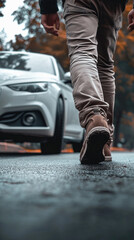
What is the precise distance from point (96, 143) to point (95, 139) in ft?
0.11

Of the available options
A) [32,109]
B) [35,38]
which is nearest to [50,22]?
[32,109]

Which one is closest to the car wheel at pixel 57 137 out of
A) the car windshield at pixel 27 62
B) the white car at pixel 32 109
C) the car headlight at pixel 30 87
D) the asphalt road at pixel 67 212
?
the white car at pixel 32 109

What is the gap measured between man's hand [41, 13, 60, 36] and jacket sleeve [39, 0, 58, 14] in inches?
1.3

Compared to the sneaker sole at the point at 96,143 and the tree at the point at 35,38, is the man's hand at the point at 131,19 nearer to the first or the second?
the sneaker sole at the point at 96,143

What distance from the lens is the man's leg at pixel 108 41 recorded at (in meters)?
2.74

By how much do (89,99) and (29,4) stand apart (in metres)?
7.31

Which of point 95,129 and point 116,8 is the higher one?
point 116,8

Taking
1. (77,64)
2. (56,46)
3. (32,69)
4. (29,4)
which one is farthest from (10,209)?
(56,46)

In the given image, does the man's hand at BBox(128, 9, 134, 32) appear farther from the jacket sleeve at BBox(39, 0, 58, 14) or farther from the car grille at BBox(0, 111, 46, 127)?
the car grille at BBox(0, 111, 46, 127)

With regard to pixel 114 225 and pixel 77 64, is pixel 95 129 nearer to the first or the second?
pixel 77 64

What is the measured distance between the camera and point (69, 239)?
609 millimetres

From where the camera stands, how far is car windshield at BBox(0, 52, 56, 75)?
5.08m

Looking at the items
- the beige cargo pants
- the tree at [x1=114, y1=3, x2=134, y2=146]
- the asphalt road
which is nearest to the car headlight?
the beige cargo pants

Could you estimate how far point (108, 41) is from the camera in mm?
2857
